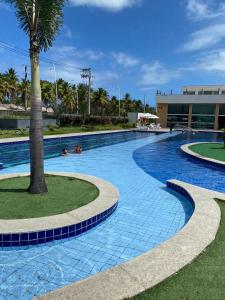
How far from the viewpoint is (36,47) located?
7.25 m

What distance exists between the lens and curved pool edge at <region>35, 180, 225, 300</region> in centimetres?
354

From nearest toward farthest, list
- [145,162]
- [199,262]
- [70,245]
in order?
1. [199,262]
2. [70,245]
3. [145,162]

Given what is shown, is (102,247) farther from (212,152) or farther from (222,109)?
(222,109)

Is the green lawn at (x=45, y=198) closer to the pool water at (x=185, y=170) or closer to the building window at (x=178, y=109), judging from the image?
the pool water at (x=185, y=170)

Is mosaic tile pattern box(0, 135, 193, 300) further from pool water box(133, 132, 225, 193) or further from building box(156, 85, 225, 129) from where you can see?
building box(156, 85, 225, 129)

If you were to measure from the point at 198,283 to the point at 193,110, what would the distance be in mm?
50966

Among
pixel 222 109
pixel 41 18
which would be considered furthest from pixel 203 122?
pixel 41 18

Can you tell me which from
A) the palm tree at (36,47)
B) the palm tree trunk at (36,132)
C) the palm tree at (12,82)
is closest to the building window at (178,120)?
the palm tree at (12,82)

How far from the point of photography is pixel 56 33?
28.1ft

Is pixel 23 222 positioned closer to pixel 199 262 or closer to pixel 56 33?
pixel 199 262

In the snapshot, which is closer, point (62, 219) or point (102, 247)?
point (102, 247)

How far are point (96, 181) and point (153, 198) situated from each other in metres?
1.80

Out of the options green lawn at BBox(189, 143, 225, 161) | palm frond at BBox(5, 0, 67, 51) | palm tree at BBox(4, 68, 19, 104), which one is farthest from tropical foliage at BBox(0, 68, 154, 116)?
palm frond at BBox(5, 0, 67, 51)

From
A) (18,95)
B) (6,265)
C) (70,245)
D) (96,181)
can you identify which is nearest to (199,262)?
(70,245)
